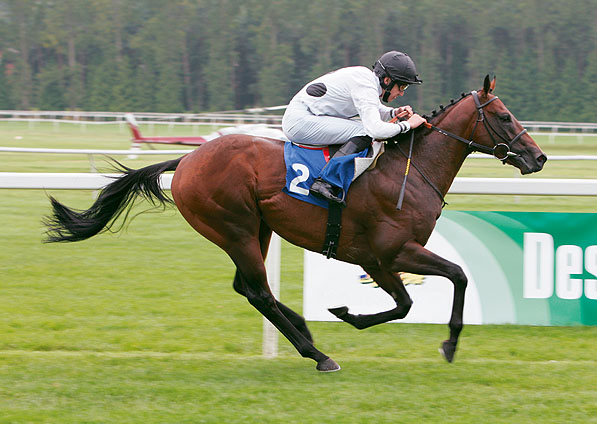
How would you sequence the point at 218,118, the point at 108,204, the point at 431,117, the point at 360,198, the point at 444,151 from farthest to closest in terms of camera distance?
the point at 218,118, the point at 108,204, the point at 431,117, the point at 444,151, the point at 360,198

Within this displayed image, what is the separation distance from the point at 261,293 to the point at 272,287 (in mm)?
331

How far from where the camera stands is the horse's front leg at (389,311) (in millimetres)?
4047

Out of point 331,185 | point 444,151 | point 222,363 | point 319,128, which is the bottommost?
point 222,363

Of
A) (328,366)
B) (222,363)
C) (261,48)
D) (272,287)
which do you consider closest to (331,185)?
(272,287)

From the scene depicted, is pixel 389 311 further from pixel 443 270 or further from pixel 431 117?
pixel 431 117

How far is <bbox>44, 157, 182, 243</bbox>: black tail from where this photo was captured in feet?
14.3

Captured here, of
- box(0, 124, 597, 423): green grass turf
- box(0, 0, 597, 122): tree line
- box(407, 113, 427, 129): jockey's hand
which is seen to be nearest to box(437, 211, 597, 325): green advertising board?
box(0, 124, 597, 423): green grass turf

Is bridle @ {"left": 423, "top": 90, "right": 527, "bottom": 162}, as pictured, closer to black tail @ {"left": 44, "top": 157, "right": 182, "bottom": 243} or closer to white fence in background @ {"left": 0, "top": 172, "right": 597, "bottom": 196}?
white fence in background @ {"left": 0, "top": 172, "right": 597, "bottom": 196}

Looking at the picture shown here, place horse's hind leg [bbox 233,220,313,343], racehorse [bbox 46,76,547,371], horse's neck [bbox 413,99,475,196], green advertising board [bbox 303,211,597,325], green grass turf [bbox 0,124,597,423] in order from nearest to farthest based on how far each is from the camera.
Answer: green grass turf [bbox 0,124,597,423]
racehorse [bbox 46,76,547,371]
horse's neck [bbox 413,99,475,196]
horse's hind leg [bbox 233,220,313,343]
green advertising board [bbox 303,211,597,325]

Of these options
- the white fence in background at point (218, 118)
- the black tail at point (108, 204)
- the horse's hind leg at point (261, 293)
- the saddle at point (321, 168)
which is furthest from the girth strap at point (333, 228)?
the white fence in background at point (218, 118)

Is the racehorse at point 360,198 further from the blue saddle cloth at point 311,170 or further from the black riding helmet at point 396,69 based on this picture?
the black riding helmet at point 396,69

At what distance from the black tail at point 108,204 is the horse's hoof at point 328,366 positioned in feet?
4.00

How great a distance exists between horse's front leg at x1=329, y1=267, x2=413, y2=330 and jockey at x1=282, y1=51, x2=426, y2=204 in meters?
0.48

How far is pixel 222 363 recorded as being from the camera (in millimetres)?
4152
